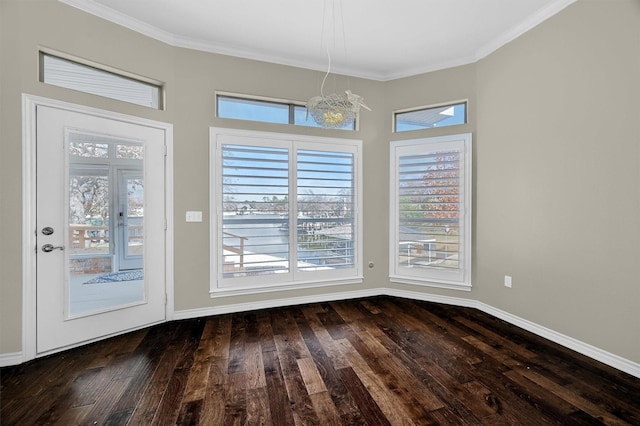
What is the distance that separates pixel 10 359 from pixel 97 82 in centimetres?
245

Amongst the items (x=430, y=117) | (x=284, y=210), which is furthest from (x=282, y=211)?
(x=430, y=117)

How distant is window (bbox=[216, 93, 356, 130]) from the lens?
11.1 ft

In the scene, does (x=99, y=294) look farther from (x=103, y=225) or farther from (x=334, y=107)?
(x=334, y=107)

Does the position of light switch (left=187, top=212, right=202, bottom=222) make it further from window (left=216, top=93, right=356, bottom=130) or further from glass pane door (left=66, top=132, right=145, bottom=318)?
window (left=216, top=93, right=356, bottom=130)

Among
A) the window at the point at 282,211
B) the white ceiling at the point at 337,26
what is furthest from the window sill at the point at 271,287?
the white ceiling at the point at 337,26

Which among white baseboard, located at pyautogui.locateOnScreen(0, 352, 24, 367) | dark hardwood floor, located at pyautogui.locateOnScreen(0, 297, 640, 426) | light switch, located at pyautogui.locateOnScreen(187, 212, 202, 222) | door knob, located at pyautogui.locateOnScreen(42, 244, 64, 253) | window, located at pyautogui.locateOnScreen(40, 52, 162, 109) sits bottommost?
dark hardwood floor, located at pyautogui.locateOnScreen(0, 297, 640, 426)

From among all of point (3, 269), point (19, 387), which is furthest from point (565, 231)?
point (3, 269)

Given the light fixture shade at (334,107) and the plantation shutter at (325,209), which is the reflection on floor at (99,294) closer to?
the plantation shutter at (325,209)

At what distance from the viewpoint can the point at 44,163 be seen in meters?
2.39

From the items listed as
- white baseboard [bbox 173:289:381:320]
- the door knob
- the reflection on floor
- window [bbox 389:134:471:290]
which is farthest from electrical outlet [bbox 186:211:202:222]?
window [bbox 389:134:471:290]

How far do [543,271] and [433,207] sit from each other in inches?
51.8

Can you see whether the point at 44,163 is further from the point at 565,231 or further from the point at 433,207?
the point at 565,231

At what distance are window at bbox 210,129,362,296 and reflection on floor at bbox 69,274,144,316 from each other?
2.53 ft

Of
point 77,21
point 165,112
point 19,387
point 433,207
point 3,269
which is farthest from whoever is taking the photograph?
point 433,207
